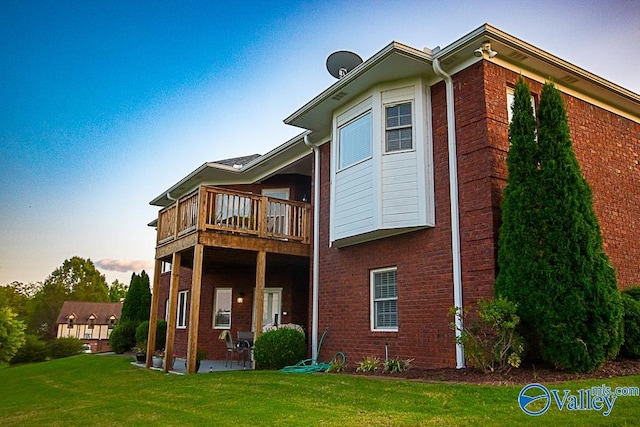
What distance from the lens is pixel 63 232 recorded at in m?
18.6

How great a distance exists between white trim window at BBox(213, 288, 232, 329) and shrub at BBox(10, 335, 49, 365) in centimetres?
2412

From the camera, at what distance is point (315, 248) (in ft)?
42.1

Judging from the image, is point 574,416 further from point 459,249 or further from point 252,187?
point 252,187

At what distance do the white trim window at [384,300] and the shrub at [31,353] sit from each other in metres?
32.2

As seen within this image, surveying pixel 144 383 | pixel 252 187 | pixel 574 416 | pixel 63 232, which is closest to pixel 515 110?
pixel 574 416

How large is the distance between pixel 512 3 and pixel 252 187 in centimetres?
994

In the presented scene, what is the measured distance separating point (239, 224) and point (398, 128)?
4827 millimetres

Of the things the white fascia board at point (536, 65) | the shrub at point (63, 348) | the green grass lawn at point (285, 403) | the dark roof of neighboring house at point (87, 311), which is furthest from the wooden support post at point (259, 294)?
the dark roof of neighboring house at point (87, 311)

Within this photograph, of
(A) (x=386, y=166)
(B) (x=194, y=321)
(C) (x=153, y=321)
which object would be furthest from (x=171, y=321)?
(A) (x=386, y=166)

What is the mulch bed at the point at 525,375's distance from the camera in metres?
6.89

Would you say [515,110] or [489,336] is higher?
[515,110]

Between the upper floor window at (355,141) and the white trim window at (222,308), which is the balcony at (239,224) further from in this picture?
the white trim window at (222,308)

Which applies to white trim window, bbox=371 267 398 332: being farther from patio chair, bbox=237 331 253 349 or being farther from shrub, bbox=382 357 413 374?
patio chair, bbox=237 331 253 349

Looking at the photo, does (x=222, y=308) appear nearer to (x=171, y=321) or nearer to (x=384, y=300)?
(x=171, y=321)
